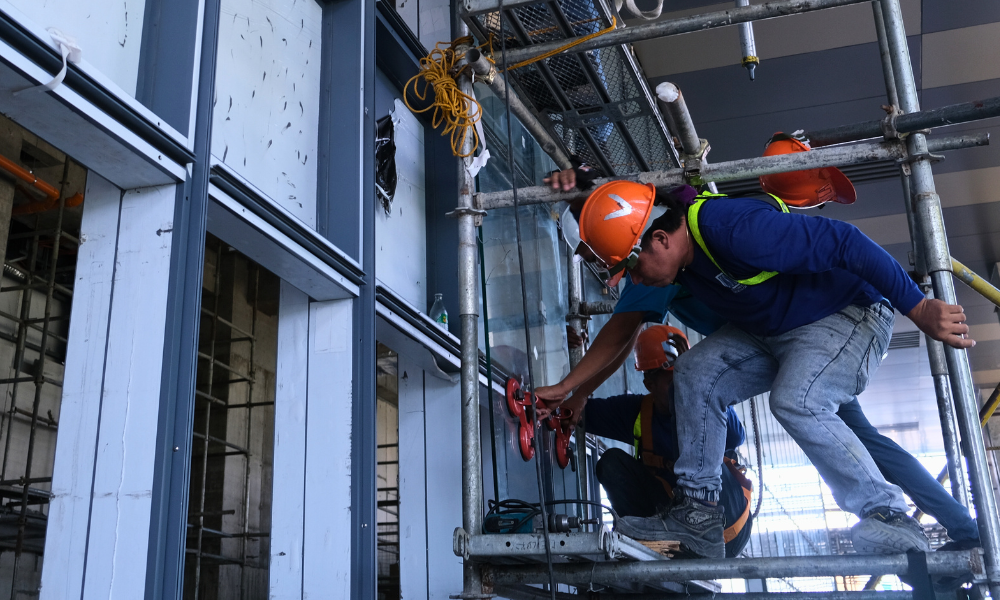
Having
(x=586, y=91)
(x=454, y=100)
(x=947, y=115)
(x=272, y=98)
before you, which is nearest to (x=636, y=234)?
(x=454, y=100)

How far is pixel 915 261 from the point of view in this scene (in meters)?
3.50

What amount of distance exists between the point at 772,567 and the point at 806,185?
1791 mm

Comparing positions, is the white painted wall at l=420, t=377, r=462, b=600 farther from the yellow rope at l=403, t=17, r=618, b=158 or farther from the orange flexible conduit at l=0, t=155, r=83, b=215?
the orange flexible conduit at l=0, t=155, r=83, b=215

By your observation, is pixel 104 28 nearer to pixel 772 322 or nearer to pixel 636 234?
pixel 636 234

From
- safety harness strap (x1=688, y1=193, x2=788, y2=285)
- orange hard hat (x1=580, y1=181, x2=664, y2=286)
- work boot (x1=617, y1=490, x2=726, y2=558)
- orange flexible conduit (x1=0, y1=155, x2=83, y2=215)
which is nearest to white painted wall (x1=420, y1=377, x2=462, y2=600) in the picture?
work boot (x1=617, y1=490, x2=726, y2=558)

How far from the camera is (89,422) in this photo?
89.9 inches

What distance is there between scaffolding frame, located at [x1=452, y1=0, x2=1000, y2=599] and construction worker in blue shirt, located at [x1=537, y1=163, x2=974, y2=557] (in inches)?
6.2

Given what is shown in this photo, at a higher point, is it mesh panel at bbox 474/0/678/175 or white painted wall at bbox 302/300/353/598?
mesh panel at bbox 474/0/678/175

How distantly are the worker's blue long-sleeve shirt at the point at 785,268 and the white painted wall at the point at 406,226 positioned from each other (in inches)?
59.9

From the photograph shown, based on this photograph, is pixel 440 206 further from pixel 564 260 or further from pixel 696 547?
pixel 696 547

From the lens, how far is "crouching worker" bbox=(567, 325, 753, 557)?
436cm

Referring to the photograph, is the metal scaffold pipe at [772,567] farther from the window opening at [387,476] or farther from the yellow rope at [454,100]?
the window opening at [387,476]

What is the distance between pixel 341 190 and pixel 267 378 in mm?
5313

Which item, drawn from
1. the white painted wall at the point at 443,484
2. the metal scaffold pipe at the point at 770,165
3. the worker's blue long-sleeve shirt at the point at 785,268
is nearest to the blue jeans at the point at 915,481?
the worker's blue long-sleeve shirt at the point at 785,268
